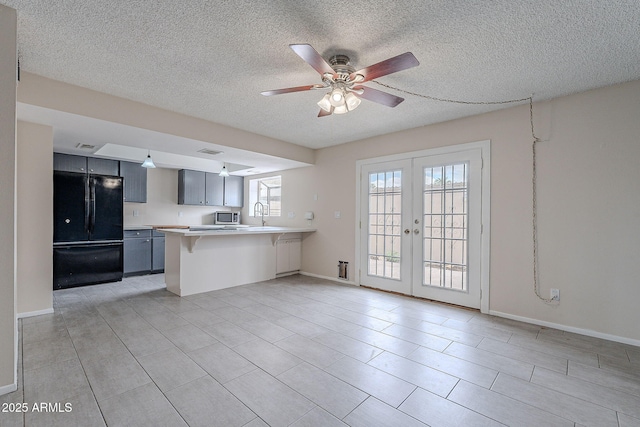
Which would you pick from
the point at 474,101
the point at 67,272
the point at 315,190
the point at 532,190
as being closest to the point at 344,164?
the point at 315,190

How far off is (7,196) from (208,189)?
15.4 ft

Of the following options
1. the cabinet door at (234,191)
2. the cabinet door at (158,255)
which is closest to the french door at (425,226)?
the cabinet door at (234,191)

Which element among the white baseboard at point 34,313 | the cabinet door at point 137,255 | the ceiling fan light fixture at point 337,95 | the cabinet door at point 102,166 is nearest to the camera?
the ceiling fan light fixture at point 337,95

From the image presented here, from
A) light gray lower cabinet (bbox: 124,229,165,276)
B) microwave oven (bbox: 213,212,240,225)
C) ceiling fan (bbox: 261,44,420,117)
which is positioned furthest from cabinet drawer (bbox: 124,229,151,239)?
ceiling fan (bbox: 261,44,420,117)

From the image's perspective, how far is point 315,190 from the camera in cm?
538

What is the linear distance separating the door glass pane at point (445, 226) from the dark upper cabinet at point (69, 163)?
17.8ft

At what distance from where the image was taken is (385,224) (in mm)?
4363

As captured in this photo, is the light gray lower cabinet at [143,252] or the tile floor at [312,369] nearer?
the tile floor at [312,369]

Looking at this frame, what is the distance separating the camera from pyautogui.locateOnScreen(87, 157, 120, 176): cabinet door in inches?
190

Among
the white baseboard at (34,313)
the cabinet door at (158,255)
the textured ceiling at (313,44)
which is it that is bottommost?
the white baseboard at (34,313)

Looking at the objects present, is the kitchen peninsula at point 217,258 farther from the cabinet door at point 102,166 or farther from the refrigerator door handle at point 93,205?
the cabinet door at point 102,166

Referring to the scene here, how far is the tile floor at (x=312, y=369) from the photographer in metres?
1.65

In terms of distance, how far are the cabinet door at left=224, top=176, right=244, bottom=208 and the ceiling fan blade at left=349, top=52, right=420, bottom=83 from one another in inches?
207

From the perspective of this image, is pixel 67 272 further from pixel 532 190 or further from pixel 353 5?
pixel 532 190
